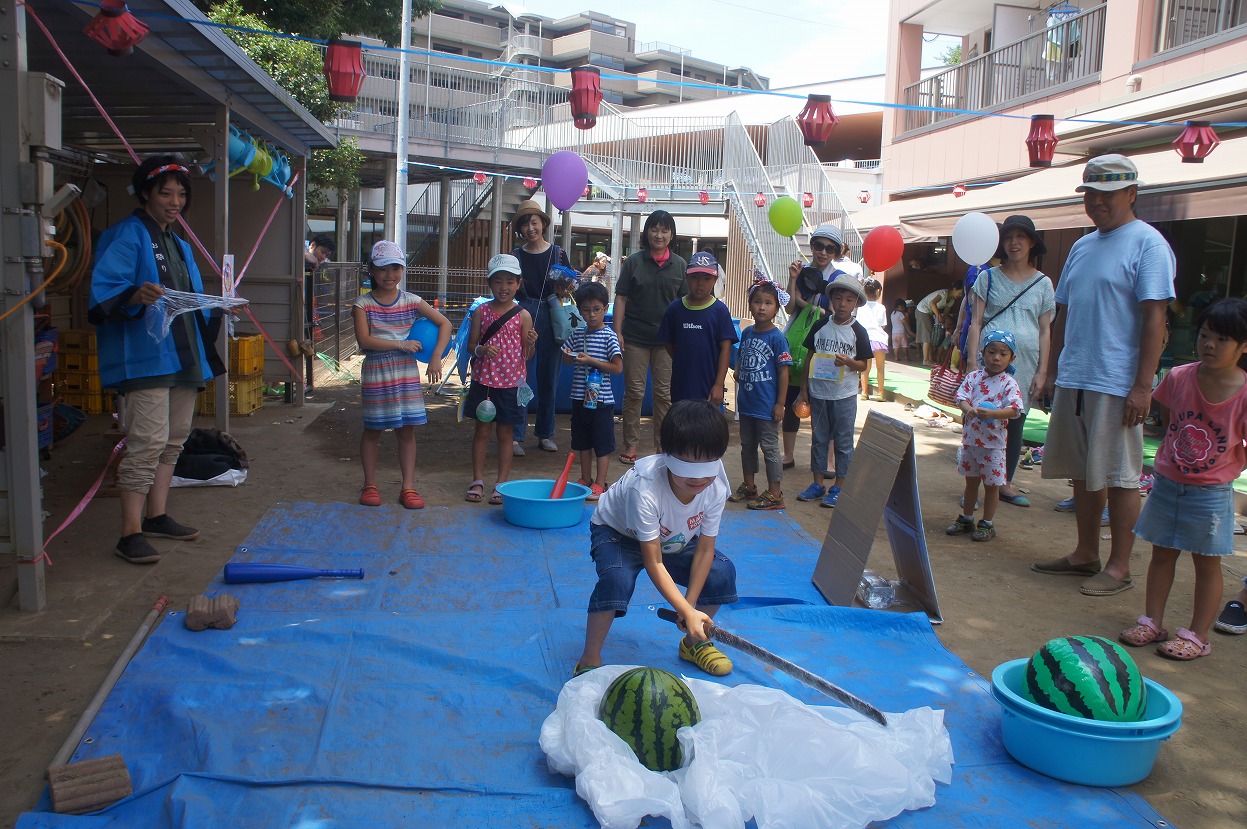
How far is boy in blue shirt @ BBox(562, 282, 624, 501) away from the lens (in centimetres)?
609

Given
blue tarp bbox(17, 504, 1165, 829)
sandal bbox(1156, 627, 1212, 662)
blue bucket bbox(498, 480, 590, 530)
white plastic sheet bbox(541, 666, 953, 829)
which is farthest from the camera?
blue bucket bbox(498, 480, 590, 530)

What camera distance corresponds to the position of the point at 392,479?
6672mm

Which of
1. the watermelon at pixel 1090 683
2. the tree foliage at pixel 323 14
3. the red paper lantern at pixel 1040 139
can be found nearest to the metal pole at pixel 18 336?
the watermelon at pixel 1090 683

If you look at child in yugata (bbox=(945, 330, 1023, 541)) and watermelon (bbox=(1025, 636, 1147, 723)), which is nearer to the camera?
watermelon (bbox=(1025, 636, 1147, 723))

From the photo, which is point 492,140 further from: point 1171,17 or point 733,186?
point 1171,17

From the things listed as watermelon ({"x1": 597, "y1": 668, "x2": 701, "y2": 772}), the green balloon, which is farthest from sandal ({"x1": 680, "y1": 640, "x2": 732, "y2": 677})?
the green balloon

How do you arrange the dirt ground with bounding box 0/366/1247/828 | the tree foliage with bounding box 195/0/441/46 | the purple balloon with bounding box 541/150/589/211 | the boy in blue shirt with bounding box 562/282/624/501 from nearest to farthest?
the dirt ground with bounding box 0/366/1247/828
the boy in blue shirt with bounding box 562/282/624/501
the purple balloon with bounding box 541/150/589/211
the tree foliage with bounding box 195/0/441/46

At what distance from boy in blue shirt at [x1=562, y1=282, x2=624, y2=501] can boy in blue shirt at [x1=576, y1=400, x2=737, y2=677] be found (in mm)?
2503

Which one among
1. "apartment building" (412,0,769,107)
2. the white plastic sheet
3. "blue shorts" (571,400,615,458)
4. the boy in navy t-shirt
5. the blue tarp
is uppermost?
"apartment building" (412,0,769,107)

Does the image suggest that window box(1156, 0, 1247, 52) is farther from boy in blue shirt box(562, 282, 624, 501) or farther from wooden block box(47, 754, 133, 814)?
wooden block box(47, 754, 133, 814)

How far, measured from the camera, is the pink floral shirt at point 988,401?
18.6 ft

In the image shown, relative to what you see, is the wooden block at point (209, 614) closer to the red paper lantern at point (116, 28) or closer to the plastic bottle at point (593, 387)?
the plastic bottle at point (593, 387)

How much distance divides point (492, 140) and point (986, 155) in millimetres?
11399

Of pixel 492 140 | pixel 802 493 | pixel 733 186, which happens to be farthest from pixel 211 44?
pixel 492 140
